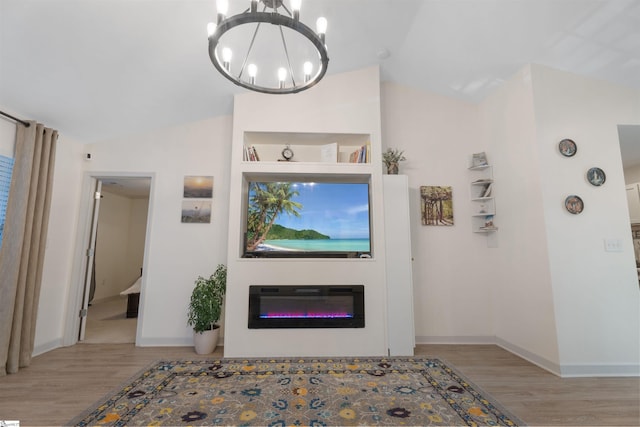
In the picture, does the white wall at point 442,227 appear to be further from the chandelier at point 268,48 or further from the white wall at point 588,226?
the chandelier at point 268,48

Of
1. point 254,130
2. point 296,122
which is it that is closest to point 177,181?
point 254,130

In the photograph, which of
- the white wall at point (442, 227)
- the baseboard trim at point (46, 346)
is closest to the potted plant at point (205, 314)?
the baseboard trim at point (46, 346)

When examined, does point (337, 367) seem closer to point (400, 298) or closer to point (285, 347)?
point (285, 347)

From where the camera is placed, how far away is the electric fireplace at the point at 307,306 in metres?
2.90

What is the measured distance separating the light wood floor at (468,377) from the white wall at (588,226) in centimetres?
28

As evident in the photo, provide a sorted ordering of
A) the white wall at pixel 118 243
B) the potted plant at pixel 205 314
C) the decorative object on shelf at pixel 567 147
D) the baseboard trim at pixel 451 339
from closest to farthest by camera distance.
Answer: the decorative object on shelf at pixel 567 147
the potted plant at pixel 205 314
the baseboard trim at pixel 451 339
the white wall at pixel 118 243

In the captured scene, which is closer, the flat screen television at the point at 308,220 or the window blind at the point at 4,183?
the window blind at the point at 4,183

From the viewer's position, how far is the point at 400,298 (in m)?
2.99

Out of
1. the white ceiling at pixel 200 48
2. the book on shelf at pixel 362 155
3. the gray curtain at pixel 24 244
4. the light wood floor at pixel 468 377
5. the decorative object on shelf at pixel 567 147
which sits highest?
the white ceiling at pixel 200 48

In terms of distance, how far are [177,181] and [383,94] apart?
2934 millimetres

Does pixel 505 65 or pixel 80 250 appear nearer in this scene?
pixel 505 65

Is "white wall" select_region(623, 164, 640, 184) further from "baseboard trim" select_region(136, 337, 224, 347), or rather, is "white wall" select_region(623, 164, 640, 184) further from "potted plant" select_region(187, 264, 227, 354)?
"baseboard trim" select_region(136, 337, 224, 347)

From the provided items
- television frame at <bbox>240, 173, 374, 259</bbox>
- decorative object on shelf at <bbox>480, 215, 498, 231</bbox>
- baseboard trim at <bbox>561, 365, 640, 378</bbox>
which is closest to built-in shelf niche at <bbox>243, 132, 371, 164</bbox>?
television frame at <bbox>240, 173, 374, 259</bbox>

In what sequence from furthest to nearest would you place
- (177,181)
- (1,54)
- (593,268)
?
1. (177,181)
2. (593,268)
3. (1,54)
